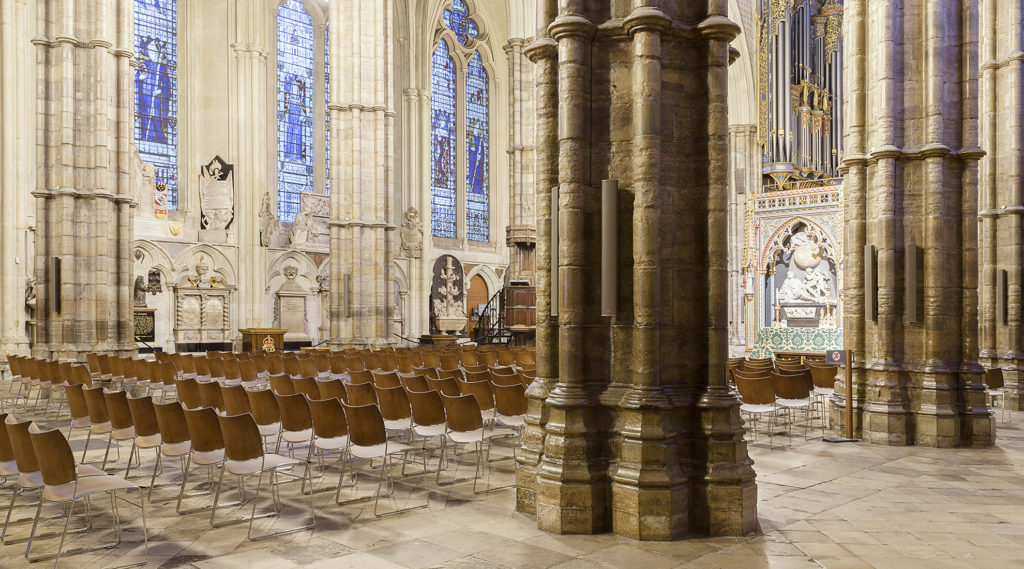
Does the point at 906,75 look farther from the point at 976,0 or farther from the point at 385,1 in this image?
the point at 385,1

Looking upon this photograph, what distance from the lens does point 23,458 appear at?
16.7 feet

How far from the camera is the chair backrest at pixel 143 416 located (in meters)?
6.46

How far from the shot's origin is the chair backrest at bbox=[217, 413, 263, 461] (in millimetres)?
5586

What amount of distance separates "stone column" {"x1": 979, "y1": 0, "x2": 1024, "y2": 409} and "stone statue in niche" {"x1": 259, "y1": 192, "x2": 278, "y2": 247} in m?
19.9

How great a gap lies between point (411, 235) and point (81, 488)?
25.1 metres

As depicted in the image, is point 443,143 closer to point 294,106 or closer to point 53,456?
point 294,106

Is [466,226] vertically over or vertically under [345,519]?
over

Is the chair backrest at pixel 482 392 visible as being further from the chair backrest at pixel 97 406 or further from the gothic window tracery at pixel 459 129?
the gothic window tracery at pixel 459 129

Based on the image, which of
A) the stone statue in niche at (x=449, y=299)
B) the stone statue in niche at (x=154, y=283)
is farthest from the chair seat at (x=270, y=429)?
the stone statue in niche at (x=449, y=299)

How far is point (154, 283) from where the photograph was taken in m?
23.4

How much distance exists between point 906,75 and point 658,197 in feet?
19.2

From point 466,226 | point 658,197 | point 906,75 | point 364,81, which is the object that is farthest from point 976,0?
point 466,226

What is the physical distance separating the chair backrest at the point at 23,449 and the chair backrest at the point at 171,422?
1.05 metres

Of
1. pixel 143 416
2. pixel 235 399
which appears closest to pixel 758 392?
pixel 235 399
